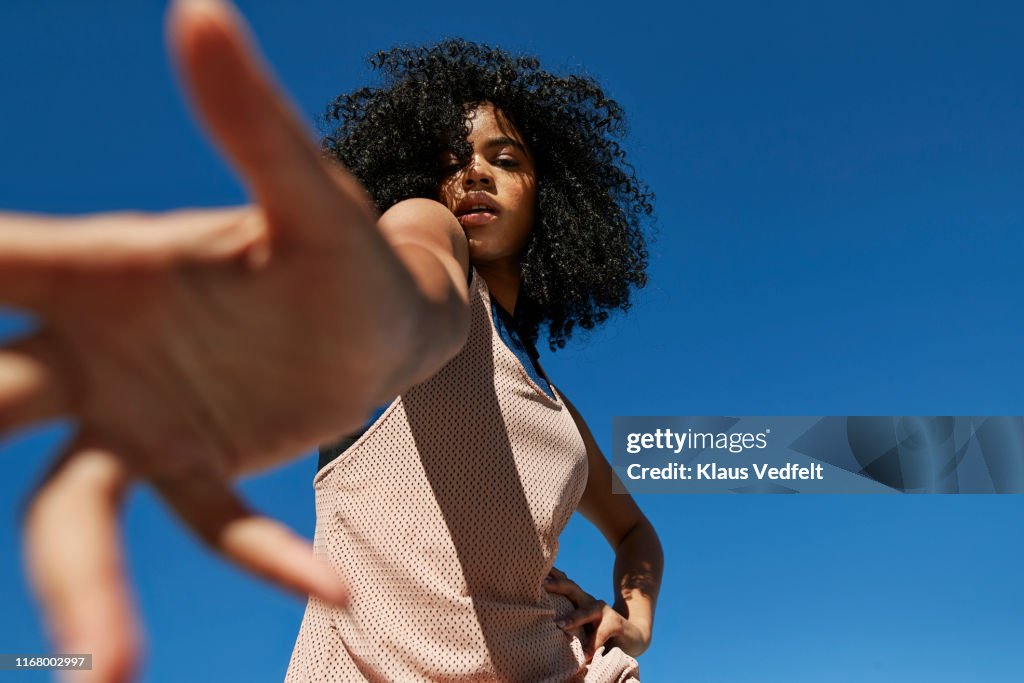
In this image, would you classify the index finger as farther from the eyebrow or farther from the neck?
the eyebrow

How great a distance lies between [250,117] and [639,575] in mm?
2156

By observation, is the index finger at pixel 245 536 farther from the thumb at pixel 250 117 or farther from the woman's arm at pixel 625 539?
the woman's arm at pixel 625 539

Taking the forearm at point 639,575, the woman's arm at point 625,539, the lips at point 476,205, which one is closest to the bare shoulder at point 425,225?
the lips at point 476,205

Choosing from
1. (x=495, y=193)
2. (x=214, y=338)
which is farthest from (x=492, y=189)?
(x=214, y=338)

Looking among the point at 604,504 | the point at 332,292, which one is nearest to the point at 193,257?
the point at 332,292

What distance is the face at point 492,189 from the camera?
2.00 meters

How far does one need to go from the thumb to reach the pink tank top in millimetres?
1033

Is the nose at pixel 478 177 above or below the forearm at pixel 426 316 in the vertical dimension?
above

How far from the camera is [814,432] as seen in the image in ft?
16.9

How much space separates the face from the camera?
2.00m

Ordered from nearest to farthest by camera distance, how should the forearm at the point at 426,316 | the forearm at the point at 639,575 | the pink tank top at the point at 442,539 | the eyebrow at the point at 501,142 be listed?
the forearm at the point at 426,316 → the pink tank top at the point at 442,539 → the eyebrow at the point at 501,142 → the forearm at the point at 639,575

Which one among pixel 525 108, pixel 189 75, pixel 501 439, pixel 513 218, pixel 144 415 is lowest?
pixel 144 415

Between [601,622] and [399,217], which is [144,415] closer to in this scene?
[399,217]

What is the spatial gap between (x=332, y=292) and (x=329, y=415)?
99mm
